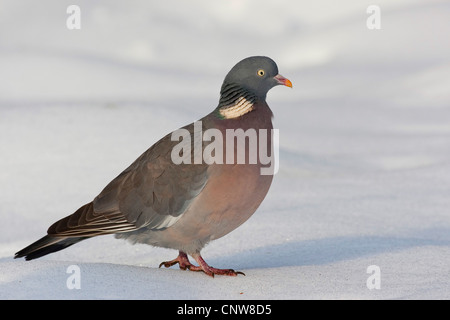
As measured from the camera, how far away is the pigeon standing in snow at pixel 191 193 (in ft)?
16.3

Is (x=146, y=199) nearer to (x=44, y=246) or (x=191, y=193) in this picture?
(x=191, y=193)

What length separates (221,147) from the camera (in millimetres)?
4984

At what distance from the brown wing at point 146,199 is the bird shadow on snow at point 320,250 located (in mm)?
951

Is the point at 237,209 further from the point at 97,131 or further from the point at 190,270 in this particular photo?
the point at 97,131

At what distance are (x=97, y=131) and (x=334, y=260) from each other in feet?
14.8

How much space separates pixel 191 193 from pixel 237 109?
23.9 inches

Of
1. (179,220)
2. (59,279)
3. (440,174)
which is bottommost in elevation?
(59,279)

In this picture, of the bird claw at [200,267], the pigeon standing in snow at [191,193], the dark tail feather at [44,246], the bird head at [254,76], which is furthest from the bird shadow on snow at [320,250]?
the bird head at [254,76]

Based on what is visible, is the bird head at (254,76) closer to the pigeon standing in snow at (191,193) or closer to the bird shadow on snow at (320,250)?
the pigeon standing in snow at (191,193)

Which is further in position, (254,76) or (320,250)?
(320,250)

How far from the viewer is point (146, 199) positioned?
5191 millimetres

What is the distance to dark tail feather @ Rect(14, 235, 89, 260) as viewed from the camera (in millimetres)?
5234

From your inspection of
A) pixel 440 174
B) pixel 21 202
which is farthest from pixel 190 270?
pixel 440 174

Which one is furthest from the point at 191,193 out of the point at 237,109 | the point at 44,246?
the point at 44,246
